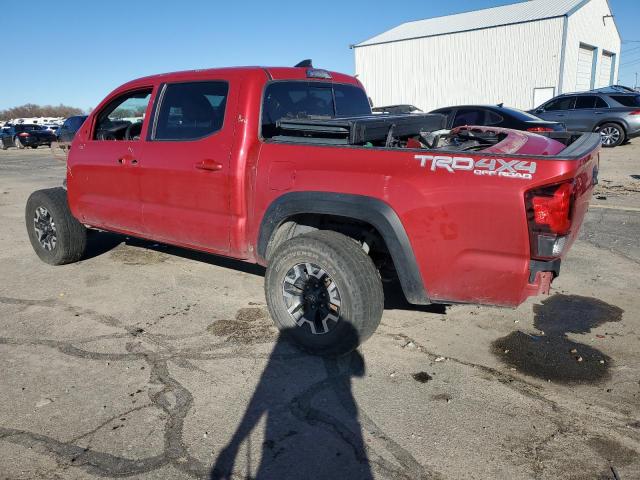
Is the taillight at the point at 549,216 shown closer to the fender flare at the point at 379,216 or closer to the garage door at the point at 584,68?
the fender flare at the point at 379,216

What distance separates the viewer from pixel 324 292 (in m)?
3.39

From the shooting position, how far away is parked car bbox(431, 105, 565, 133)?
36.0 feet

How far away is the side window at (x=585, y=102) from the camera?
1510 cm

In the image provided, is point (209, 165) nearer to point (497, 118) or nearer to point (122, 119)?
point (122, 119)

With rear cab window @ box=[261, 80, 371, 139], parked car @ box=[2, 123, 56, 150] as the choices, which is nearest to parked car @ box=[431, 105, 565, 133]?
rear cab window @ box=[261, 80, 371, 139]

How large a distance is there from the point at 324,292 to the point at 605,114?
14.7 metres

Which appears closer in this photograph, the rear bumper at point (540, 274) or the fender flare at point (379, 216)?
the rear bumper at point (540, 274)

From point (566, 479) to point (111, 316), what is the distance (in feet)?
11.2

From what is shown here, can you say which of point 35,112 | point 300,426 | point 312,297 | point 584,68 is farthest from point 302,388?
point 35,112

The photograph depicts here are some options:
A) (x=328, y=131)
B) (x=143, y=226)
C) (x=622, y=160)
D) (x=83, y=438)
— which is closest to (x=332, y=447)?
(x=83, y=438)

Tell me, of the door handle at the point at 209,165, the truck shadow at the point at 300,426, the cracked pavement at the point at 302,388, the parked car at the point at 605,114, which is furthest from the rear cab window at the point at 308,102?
the parked car at the point at 605,114

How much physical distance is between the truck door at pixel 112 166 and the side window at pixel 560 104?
47.0 feet

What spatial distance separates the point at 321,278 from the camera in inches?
133

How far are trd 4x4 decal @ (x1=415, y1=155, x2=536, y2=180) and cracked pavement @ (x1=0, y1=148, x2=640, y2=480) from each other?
129cm
